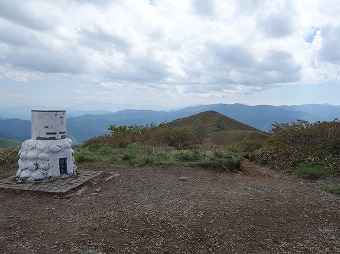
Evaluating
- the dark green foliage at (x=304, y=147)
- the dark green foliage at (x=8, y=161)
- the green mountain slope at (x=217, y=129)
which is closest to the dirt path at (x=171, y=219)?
the dark green foliage at (x=8, y=161)

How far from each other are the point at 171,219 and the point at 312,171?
20.5 ft

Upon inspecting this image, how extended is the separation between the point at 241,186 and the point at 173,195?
224 cm

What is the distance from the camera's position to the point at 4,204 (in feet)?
20.0

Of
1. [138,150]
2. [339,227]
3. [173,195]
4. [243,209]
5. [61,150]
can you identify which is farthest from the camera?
[138,150]

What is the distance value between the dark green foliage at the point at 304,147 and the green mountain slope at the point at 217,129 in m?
14.0

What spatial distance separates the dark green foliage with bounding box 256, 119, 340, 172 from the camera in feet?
34.2

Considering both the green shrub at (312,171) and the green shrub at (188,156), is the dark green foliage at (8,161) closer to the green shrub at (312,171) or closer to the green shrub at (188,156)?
the green shrub at (188,156)

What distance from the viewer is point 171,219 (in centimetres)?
535

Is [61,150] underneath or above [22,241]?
above

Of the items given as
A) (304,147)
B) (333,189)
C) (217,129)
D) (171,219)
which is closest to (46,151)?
(171,219)

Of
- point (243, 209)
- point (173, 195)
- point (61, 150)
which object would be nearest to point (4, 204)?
point (61, 150)

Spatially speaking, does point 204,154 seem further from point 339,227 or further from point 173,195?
Result: point 339,227

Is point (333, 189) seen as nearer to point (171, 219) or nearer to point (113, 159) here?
point (171, 219)

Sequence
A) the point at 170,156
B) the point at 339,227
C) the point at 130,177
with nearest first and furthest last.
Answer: the point at 339,227 → the point at 130,177 → the point at 170,156
